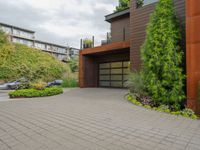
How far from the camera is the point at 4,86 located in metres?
18.6

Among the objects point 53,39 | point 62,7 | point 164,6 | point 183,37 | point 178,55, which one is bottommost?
point 178,55

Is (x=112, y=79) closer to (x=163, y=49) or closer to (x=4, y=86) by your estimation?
(x=163, y=49)

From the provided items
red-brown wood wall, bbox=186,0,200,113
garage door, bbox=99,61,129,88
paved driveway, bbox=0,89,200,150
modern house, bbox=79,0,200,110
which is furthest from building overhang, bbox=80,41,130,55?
paved driveway, bbox=0,89,200,150

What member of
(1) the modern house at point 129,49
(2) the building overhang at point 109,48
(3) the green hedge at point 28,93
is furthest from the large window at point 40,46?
(3) the green hedge at point 28,93

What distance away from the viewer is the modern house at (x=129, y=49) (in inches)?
229

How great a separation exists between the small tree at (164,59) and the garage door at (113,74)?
690 centimetres

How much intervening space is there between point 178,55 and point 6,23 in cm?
4630

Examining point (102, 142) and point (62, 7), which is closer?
point (102, 142)

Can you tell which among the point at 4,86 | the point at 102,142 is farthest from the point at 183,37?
the point at 4,86

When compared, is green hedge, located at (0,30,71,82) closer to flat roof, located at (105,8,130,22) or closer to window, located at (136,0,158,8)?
flat roof, located at (105,8,130,22)

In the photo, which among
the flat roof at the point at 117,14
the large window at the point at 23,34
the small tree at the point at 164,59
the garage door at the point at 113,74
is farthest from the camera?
the large window at the point at 23,34

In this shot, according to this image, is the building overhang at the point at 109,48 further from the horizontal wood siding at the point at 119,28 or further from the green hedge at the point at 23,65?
the green hedge at the point at 23,65

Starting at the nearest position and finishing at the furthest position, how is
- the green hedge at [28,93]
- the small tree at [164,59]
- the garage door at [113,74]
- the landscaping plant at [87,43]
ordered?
1. the small tree at [164,59]
2. the green hedge at [28,93]
3. the garage door at [113,74]
4. the landscaping plant at [87,43]

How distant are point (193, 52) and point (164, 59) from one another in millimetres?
1038
